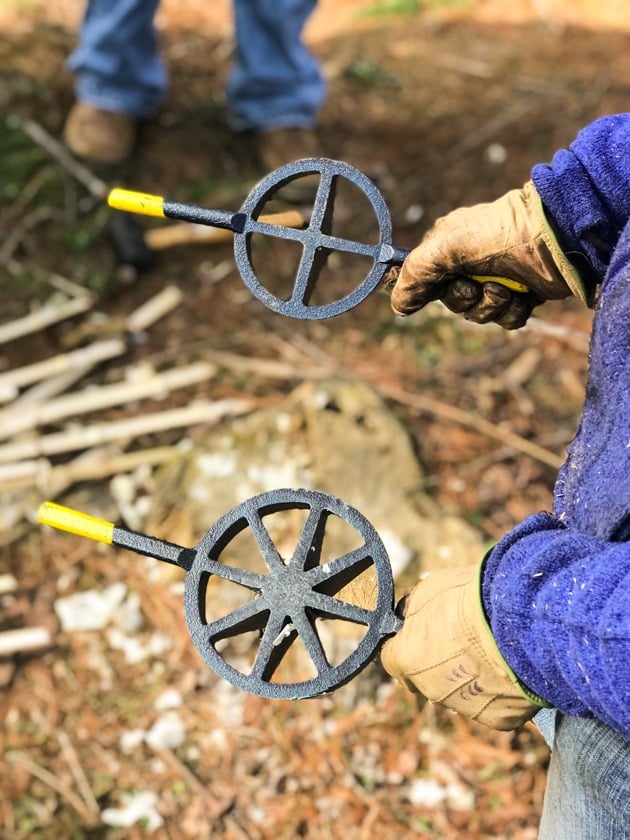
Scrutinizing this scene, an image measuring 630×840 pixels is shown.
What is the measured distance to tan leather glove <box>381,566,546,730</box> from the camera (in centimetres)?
157

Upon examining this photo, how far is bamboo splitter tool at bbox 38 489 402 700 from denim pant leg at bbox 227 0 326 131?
2882mm

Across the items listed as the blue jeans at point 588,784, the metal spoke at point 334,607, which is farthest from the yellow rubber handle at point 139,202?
the blue jeans at point 588,784

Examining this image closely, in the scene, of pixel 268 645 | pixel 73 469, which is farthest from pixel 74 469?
pixel 268 645

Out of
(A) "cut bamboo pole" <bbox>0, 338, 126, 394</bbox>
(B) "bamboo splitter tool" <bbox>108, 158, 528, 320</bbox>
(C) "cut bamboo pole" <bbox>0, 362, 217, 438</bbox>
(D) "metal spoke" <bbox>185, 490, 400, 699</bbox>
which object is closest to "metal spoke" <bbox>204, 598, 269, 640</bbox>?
(D) "metal spoke" <bbox>185, 490, 400, 699</bbox>

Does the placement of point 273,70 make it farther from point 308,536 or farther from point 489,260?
point 308,536

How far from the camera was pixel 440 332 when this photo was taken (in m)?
3.72

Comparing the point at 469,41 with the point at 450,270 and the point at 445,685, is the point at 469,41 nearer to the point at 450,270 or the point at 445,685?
the point at 450,270

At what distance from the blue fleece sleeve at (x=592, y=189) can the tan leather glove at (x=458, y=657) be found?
2.28 feet

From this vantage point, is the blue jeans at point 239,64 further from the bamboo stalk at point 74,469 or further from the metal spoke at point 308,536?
the metal spoke at point 308,536

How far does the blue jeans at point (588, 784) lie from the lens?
5.17 feet

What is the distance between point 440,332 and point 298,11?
1.55 metres

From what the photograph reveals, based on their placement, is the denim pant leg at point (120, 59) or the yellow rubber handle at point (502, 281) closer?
the yellow rubber handle at point (502, 281)

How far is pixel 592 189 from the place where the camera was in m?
1.72

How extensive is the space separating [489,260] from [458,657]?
2.64 feet
